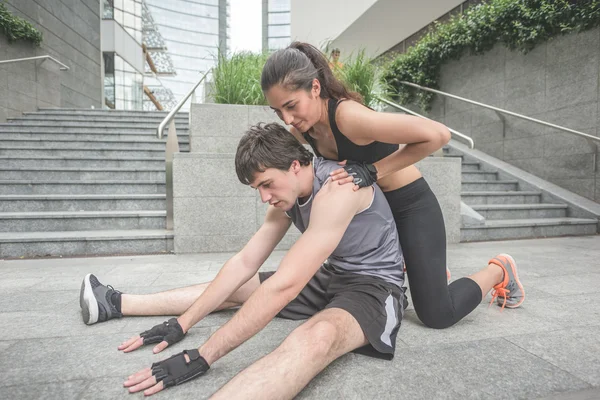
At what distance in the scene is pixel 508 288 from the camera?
2.25 meters

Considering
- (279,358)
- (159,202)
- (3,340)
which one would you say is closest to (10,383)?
(3,340)

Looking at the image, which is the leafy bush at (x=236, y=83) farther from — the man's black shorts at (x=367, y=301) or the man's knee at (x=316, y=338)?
the man's knee at (x=316, y=338)

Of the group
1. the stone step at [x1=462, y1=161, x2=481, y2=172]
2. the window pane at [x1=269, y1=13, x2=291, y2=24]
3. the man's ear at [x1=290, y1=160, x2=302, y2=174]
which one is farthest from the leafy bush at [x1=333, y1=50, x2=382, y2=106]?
the window pane at [x1=269, y1=13, x2=291, y2=24]

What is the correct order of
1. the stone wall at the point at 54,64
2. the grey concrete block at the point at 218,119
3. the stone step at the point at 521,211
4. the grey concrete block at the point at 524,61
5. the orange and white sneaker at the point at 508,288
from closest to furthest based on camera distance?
1. the orange and white sneaker at the point at 508,288
2. the grey concrete block at the point at 218,119
3. the stone step at the point at 521,211
4. the grey concrete block at the point at 524,61
5. the stone wall at the point at 54,64

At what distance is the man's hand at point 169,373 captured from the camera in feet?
4.38

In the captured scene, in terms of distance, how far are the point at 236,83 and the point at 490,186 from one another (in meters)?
4.46

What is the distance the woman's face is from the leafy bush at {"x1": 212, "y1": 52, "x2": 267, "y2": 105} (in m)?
3.22

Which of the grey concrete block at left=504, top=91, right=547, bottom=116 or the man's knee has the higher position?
the grey concrete block at left=504, top=91, right=547, bottom=116

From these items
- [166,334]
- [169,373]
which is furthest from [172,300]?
[169,373]

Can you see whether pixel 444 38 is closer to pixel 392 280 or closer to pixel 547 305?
pixel 547 305

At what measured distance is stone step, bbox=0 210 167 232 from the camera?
4.18 meters

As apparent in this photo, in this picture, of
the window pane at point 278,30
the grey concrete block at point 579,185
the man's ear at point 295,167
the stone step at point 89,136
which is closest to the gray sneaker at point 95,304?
the man's ear at point 295,167

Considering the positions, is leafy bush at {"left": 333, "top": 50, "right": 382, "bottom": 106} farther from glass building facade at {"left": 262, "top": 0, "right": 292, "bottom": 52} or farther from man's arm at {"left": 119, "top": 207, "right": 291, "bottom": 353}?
glass building facade at {"left": 262, "top": 0, "right": 292, "bottom": 52}

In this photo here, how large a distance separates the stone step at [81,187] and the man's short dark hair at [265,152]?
153 inches
